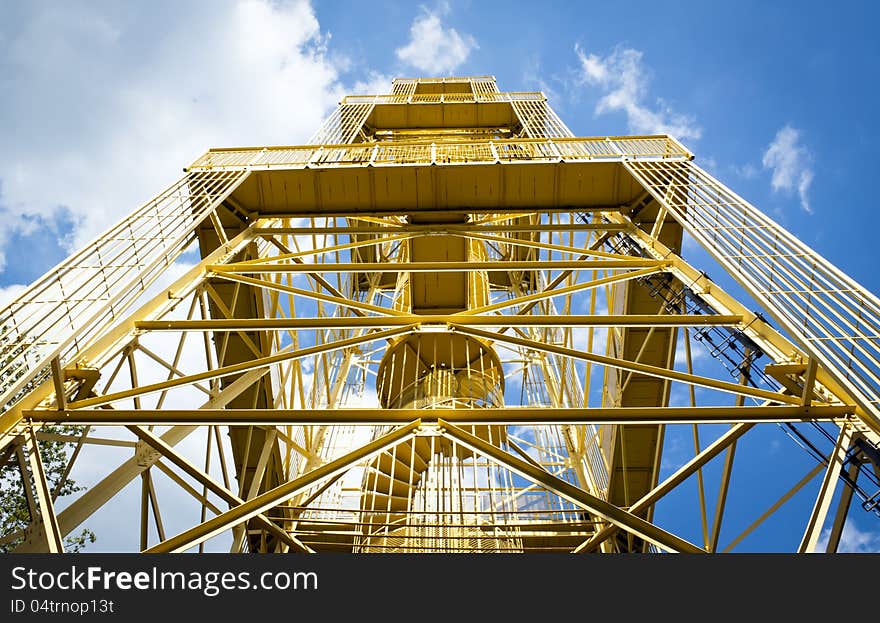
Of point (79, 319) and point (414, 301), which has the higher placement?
point (414, 301)

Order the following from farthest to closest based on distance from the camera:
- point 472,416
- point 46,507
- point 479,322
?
1. point 479,322
2. point 472,416
3. point 46,507

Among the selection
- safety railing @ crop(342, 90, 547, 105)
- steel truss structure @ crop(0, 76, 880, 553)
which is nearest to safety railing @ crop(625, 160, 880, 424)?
steel truss structure @ crop(0, 76, 880, 553)

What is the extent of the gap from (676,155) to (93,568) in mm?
11359

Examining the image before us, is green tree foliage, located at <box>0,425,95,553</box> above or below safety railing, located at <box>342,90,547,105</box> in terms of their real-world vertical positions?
below

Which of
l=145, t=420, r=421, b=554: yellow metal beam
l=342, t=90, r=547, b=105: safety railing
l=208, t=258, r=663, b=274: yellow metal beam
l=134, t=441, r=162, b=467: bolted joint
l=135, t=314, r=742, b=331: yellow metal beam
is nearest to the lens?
l=145, t=420, r=421, b=554: yellow metal beam

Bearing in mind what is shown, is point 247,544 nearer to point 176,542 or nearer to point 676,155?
point 176,542

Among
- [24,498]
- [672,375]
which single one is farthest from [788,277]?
[24,498]

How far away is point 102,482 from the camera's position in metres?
6.84

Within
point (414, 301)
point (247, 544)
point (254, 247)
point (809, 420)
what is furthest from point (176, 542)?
point (414, 301)

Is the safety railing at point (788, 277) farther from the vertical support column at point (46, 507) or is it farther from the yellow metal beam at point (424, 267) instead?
the vertical support column at point (46, 507)

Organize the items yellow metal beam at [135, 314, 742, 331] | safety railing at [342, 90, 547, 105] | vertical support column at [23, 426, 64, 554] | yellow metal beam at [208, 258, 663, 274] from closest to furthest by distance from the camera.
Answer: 1. vertical support column at [23, 426, 64, 554]
2. yellow metal beam at [135, 314, 742, 331]
3. yellow metal beam at [208, 258, 663, 274]
4. safety railing at [342, 90, 547, 105]

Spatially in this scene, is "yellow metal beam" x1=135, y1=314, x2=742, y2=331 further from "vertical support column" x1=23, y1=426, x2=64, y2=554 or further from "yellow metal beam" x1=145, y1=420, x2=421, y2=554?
"vertical support column" x1=23, y1=426, x2=64, y2=554

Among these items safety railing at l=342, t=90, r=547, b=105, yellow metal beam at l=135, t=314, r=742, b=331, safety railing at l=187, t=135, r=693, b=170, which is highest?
safety railing at l=342, t=90, r=547, b=105

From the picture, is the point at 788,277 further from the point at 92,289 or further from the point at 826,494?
the point at 92,289
